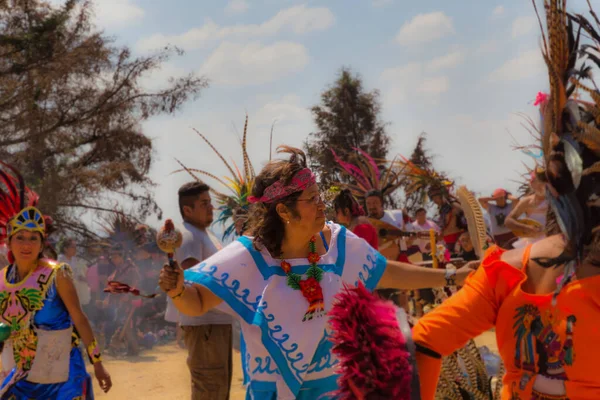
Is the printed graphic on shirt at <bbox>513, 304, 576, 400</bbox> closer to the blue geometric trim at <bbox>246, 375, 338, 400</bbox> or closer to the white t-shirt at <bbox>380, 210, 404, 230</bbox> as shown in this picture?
the blue geometric trim at <bbox>246, 375, 338, 400</bbox>

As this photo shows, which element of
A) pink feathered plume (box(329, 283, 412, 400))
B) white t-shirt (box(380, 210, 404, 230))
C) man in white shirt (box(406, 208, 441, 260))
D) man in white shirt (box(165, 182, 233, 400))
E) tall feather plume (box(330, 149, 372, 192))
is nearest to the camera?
pink feathered plume (box(329, 283, 412, 400))

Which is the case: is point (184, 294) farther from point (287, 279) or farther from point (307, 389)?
point (307, 389)

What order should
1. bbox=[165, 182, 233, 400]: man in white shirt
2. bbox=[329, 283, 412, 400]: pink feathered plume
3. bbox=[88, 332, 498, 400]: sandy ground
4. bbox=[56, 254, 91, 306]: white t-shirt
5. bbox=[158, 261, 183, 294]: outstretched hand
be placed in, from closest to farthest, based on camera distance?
bbox=[329, 283, 412, 400]: pink feathered plume, bbox=[158, 261, 183, 294]: outstretched hand, bbox=[165, 182, 233, 400]: man in white shirt, bbox=[88, 332, 498, 400]: sandy ground, bbox=[56, 254, 91, 306]: white t-shirt

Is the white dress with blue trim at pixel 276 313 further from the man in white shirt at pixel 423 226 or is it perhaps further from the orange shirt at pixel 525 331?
the man in white shirt at pixel 423 226

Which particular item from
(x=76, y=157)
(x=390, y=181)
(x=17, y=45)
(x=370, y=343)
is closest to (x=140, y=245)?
(x=76, y=157)

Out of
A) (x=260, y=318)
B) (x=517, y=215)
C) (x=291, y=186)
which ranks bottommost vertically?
(x=260, y=318)

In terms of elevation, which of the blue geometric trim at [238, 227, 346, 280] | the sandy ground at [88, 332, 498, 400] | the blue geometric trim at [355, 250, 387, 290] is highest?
Answer: the blue geometric trim at [238, 227, 346, 280]

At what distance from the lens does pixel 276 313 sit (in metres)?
3.50

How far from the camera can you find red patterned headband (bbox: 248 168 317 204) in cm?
367

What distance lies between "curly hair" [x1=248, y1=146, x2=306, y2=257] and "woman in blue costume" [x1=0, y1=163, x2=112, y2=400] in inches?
82.4

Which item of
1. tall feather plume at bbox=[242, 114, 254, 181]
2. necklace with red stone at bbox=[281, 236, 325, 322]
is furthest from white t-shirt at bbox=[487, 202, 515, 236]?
necklace with red stone at bbox=[281, 236, 325, 322]

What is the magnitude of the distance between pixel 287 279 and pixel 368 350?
167 centimetres

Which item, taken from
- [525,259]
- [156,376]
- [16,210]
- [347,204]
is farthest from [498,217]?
[525,259]

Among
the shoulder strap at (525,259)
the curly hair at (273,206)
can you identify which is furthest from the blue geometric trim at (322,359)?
the shoulder strap at (525,259)
